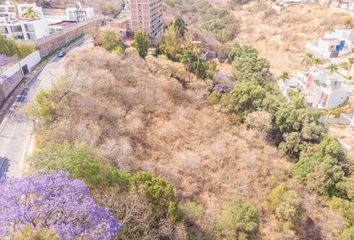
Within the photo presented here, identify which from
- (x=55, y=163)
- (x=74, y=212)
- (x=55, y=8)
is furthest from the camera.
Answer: (x=55, y=8)

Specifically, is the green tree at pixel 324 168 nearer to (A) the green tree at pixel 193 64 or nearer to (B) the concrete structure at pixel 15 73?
(A) the green tree at pixel 193 64

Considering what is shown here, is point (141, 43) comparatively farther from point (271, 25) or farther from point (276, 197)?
point (271, 25)

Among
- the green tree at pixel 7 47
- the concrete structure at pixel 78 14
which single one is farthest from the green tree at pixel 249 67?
the concrete structure at pixel 78 14

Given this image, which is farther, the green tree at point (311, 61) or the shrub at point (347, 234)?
the green tree at point (311, 61)

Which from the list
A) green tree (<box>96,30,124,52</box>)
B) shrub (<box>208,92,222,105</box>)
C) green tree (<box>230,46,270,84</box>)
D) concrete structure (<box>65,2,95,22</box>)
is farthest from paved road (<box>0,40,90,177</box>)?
concrete structure (<box>65,2,95,22</box>)

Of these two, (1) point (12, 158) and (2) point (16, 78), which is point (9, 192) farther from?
(2) point (16, 78)

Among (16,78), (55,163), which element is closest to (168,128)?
(55,163)

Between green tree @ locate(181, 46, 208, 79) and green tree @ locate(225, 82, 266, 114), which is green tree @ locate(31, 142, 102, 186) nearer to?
green tree @ locate(225, 82, 266, 114)
